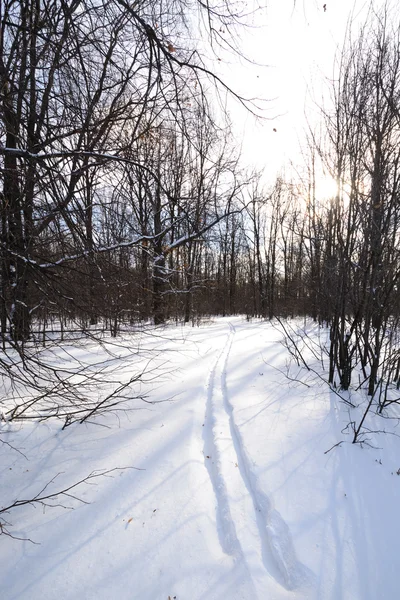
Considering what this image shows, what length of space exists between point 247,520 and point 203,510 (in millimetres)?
323

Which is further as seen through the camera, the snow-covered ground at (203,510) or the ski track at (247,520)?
the ski track at (247,520)

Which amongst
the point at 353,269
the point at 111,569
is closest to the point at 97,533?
the point at 111,569

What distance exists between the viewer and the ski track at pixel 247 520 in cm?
164

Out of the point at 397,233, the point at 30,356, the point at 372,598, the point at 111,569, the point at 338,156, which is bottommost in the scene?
the point at 372,598

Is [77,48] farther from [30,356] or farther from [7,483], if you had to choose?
[7,483]

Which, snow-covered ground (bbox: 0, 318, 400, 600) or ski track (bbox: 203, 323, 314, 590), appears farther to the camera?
ski track (bbox: 203, 323, 314, 590)

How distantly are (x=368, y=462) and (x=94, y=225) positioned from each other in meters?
3.33

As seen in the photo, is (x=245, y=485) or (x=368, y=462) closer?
(x=245, y=485)

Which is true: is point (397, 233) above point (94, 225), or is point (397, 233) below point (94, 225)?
above

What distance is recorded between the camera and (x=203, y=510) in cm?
203

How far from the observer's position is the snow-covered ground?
153cm

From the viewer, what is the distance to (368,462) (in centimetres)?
268

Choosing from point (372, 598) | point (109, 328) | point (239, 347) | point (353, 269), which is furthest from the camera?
point (239, 347)

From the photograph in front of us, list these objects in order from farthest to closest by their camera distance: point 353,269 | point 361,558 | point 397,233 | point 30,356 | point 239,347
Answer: point 239,347, point 353,269, point 397,233, point 30,356, point 361,558
